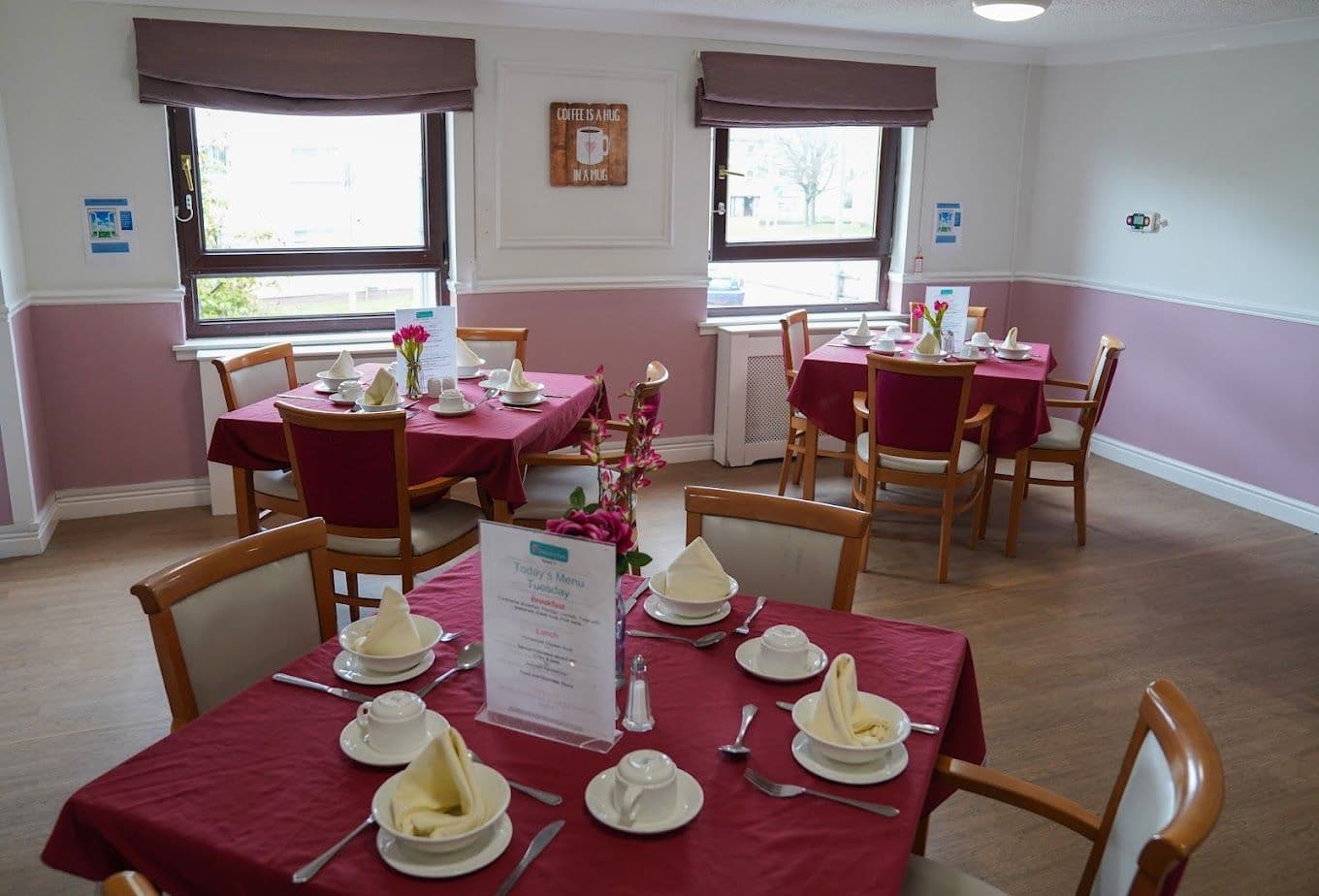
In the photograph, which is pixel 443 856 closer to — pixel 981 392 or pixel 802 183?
pixel 981 392

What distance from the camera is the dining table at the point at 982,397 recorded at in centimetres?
432

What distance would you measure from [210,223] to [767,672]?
13.1 ft

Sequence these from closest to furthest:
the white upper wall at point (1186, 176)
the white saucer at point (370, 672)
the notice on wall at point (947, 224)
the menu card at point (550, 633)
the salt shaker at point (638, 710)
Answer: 1. the menu card at point (550, 633)
2. the salt shaker at point (638, 710)
3. the white saucer at point (370, 672)
4. the white upper wall at point (1186, 176)
5. the notice on wall at point (947, 224)

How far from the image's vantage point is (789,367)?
4973 millimetres

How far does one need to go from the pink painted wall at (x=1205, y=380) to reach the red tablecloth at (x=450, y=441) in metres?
3.53

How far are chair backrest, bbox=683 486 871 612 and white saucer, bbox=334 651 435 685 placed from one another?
690mm

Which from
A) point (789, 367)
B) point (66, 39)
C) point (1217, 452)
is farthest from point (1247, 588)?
point (66, 39)

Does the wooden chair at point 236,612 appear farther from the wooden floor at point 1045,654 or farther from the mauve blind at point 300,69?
the mauve blind at point 300,69

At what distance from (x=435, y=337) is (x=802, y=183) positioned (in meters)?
2.84

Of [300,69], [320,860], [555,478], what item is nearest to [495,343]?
[555,478]

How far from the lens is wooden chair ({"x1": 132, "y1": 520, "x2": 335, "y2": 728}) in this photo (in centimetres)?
182

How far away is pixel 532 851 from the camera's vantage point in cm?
133

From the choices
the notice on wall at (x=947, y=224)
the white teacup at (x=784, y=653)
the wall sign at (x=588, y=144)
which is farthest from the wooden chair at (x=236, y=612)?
the notice on wall at (x=947, y=224)

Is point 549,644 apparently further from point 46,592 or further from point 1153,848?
point 46,592
